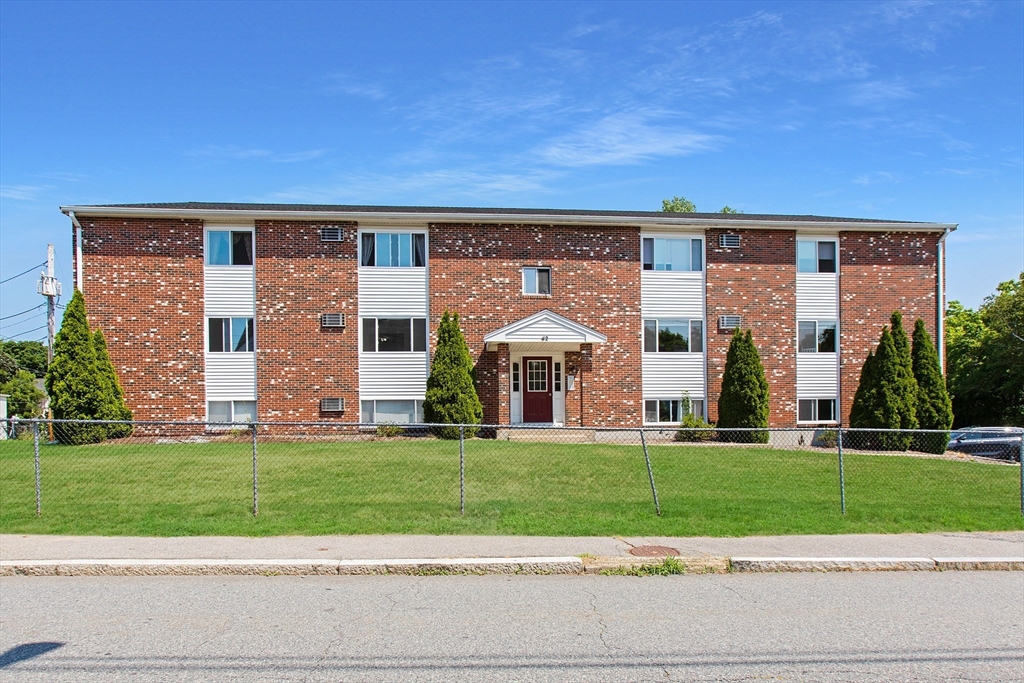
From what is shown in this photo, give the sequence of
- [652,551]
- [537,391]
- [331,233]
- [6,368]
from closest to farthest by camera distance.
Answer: [652,551] < [331,233] < [537,391] < [6,368]

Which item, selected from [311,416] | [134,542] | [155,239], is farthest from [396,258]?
[134,542]

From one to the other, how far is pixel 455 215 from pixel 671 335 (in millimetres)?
8245

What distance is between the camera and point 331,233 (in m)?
23.8

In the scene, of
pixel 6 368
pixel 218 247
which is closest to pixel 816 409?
pixel 218 247

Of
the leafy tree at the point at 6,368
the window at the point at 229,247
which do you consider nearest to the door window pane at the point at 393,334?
the window at the point at 229,247

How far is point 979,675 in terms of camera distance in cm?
521

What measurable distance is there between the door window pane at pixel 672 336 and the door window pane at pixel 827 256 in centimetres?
527

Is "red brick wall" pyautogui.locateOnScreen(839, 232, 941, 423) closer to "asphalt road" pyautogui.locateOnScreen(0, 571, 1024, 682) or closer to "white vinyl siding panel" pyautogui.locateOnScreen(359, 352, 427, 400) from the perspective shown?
"white vinyl siding panel" pyautogui.locateOnScreen(359, 352, 427, 400)

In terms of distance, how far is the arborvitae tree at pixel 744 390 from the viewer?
23547 mm

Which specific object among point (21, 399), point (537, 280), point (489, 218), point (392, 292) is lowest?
point (21, 399)

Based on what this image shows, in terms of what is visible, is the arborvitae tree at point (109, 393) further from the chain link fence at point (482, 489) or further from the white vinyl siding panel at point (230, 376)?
the chain link fence at point (482, 489)

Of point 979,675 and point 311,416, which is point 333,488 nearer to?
point 979,675

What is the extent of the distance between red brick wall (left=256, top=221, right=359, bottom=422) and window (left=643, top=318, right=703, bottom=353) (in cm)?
968

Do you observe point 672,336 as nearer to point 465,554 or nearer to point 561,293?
point 561,293
